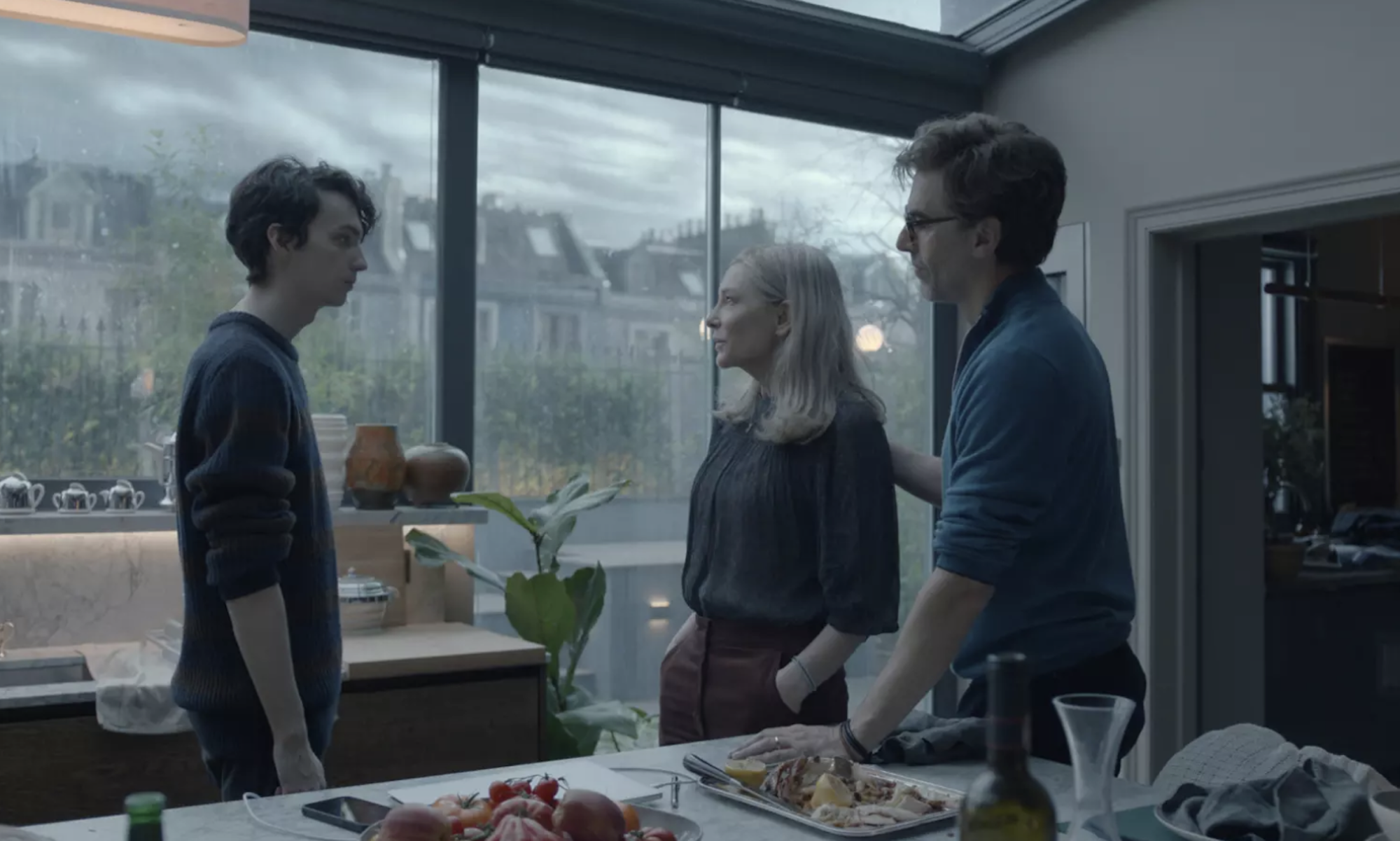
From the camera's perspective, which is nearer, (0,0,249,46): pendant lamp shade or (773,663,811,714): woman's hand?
(0,0,249,46): pendant lamp shade

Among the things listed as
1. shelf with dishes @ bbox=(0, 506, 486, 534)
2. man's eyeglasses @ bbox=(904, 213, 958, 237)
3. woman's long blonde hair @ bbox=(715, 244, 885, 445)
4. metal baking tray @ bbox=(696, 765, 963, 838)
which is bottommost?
metal baking tray @ bbox=(696, 765, 963, 838)

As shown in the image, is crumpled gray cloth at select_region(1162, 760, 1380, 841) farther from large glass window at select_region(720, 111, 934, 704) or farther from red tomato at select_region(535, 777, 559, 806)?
large glass window at select_region(720, 111, 934, 704)

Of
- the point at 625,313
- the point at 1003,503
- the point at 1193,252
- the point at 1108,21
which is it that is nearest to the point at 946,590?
the point at 1003,503

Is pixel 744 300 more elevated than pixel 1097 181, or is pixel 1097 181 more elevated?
pixel 1097 181

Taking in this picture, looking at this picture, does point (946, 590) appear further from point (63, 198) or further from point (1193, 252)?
point (1193, 252)

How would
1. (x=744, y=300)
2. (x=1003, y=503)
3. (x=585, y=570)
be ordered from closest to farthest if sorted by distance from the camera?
(x=1003, y=503)
(x=744, y=300)
(x=585, y=570)

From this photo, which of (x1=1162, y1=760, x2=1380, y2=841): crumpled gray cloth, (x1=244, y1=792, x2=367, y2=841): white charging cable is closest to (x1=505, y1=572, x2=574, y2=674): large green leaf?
(x1=244, y1=792, x2=367, y2=841): white charging cable

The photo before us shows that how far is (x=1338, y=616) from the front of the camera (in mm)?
4969

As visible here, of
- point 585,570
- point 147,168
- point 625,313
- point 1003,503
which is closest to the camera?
point 1003,503

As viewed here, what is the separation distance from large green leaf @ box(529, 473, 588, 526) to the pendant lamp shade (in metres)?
1.76

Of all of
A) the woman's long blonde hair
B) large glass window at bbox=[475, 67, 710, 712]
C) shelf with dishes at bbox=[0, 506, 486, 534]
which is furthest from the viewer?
large glass window at bbox=[475, 67, 710, 712]

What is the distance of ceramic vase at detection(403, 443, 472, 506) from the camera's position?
3418 millimetres

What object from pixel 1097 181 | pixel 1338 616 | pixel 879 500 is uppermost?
pixel 1097 181

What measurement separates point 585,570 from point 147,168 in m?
1.55
